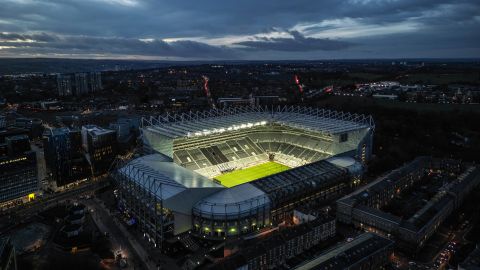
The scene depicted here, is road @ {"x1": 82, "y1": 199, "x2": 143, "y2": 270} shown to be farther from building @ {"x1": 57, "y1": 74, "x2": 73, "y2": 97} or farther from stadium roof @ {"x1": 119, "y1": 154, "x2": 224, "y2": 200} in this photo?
building @ {"x1": 57, "y1": 74, "x2": 73, "y2": 97}

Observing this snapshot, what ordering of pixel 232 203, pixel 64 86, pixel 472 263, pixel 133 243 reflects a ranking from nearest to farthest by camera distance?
pixel 472 263 < pixel 133 243 < pixel 232 203 < pixel 64 86

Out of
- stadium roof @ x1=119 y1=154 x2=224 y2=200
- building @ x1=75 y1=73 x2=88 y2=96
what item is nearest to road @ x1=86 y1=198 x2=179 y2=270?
stadium roof @ x1=119 y1=154 x2=224 y2=200

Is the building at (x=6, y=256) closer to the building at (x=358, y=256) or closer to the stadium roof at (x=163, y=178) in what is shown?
the stadium roof at (x=163, y=178)

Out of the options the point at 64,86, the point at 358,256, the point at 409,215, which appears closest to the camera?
the point at 358,256

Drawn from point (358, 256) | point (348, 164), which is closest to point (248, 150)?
point (348, 164)

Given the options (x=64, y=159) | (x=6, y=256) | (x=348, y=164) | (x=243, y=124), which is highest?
(x=243, y=124)

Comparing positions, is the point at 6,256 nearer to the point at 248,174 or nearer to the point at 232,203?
the point at 232,203

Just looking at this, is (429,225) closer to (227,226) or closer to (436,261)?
(436,261)

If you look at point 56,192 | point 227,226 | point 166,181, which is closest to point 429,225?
point 227,226
